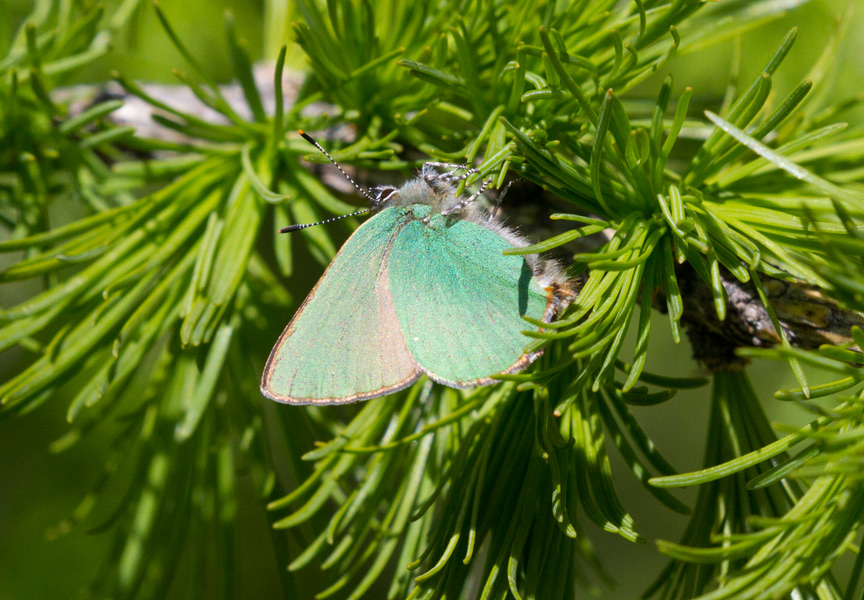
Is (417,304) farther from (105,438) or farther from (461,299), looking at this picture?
(105,438)

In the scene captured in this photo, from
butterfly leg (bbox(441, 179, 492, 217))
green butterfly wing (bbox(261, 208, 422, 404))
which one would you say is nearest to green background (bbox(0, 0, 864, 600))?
butterfly leg (bbox(441, 179, 492, 217))

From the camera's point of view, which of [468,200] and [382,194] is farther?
[382,194]

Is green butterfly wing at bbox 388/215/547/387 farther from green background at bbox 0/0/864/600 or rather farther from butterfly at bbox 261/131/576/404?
green background at bbox 0/0/864/600

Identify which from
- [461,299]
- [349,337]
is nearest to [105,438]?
[349,337]

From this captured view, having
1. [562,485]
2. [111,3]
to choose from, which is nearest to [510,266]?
[562,485]

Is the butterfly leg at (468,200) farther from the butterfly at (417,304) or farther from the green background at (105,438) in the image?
the green background at (105,438)

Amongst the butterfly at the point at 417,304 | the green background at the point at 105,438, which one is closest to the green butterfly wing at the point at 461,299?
the butterfly at the point at 417,304

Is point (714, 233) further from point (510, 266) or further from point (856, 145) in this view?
point (856, 145)

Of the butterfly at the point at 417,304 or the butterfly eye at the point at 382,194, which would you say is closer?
the butterfly at the point at 417,304
